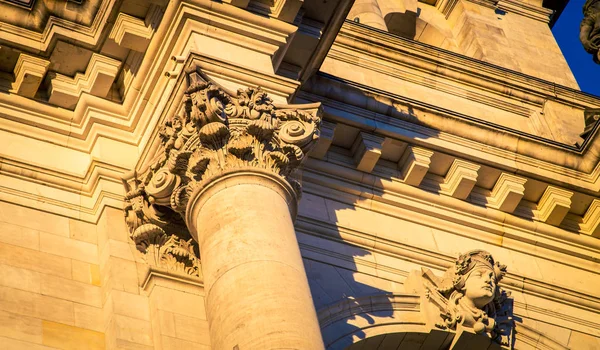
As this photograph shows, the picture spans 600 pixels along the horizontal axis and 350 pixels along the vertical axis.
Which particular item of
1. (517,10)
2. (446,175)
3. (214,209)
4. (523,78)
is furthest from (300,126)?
(517,10)

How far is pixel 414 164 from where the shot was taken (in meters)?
20.1

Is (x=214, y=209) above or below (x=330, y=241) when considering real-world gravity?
below

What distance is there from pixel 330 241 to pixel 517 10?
13021 mm

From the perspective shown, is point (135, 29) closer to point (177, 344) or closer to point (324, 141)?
point (324, 141)

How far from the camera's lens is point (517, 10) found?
3011cm

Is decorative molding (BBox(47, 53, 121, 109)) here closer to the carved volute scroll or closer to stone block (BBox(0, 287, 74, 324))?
the carved volute scroll

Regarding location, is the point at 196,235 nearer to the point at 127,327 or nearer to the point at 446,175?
the point at 127,327

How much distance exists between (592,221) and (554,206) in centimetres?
74

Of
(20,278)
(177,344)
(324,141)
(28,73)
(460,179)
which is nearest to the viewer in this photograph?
(177,344)

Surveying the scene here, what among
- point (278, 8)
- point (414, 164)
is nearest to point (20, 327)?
point (278, 8)

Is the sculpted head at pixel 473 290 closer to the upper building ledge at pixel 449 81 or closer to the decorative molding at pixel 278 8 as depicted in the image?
the decorative molding at pixel 278 8

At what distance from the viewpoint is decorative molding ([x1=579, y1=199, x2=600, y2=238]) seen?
69.4 feet

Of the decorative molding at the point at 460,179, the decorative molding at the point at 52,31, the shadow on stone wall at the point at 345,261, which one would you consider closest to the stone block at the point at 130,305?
the shadow on stone wall at the point at 345,261

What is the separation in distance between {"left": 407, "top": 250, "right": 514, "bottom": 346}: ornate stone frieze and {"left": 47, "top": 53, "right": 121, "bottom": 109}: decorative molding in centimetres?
482
